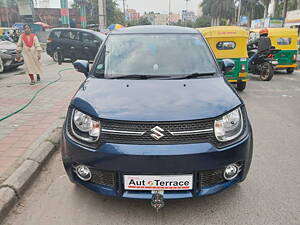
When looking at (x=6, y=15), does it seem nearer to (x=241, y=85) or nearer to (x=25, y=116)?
(x=241, y=85)

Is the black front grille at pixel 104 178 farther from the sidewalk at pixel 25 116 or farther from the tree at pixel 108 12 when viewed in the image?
the tree at pixel 108 12

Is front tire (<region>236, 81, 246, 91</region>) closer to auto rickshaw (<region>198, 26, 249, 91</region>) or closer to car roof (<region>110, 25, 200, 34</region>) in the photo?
auto rickshaw (<region>198, 26, 249, 91</region>)

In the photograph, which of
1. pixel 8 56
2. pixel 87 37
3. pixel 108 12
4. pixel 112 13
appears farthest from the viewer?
pixel 112 13

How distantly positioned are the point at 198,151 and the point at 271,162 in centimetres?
181

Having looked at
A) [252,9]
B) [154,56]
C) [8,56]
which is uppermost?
[252,9]

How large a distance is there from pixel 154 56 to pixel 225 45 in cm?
516

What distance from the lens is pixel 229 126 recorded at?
2.39m

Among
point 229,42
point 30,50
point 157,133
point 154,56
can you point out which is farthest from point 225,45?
point 157,133

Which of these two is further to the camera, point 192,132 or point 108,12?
point 108,12

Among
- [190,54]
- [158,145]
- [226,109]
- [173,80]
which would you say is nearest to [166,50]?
Answer: [190,54]

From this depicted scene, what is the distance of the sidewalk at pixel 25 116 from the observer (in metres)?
3.54

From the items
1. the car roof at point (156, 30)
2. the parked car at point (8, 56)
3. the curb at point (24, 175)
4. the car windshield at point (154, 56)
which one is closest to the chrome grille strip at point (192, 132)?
the car windshield at point (154, 56)

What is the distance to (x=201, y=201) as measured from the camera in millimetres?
2697

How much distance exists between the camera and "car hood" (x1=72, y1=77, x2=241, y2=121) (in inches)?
90.3
